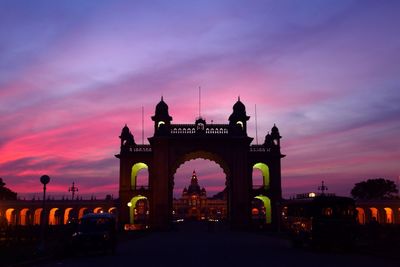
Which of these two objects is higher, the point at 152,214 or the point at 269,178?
the point at 269,178

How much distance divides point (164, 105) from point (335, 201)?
4434 cm

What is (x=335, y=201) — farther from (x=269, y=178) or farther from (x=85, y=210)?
(x=85, y=210)

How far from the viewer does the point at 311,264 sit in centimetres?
1867

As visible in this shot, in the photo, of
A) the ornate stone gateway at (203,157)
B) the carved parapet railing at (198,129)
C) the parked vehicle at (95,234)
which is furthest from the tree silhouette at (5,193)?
the parked vehicle at (95,234)

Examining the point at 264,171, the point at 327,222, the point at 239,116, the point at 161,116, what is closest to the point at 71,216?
the point at 327,222

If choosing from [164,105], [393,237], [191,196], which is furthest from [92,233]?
[191,196]

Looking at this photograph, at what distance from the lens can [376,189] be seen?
407 feet

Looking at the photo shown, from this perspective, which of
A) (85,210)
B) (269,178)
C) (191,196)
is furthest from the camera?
(191,196)

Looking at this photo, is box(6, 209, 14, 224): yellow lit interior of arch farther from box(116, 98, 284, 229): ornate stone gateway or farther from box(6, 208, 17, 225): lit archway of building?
box(116, 98, 284, 229): ornate stone gateway

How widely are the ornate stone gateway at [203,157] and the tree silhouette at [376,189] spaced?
62611mm

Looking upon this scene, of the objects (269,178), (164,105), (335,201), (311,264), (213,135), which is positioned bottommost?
(311,264)

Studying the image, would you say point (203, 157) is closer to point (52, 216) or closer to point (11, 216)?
point (52, 216)

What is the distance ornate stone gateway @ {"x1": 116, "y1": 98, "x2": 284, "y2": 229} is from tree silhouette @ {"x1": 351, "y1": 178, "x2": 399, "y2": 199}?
6261cm

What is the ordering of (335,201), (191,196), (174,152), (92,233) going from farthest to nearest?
(191,196) → (174,152) → (335,201) → (92,233)
